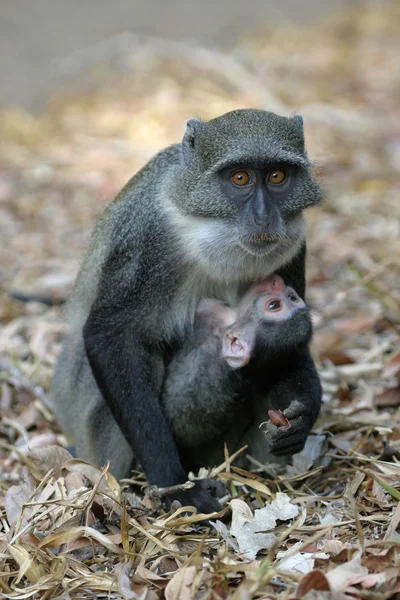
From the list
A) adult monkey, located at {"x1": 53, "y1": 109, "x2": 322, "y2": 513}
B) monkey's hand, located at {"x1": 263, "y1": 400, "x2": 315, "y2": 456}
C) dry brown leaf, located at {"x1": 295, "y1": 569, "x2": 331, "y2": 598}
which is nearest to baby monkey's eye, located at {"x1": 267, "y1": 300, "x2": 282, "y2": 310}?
adult monkey, located at {"x1": 53, "y1": 109, "x2": 322, "y2": 513}

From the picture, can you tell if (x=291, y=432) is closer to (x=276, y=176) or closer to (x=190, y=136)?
(x=276, y=176)

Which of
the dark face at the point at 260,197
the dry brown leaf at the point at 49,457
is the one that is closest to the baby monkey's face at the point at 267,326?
the dark face at the point at 260,197

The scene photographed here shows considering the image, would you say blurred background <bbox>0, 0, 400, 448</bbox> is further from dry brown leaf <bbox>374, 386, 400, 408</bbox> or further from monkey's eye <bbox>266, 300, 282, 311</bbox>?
monkey's eye <bbox>266, 300, 282, 311</bbox>

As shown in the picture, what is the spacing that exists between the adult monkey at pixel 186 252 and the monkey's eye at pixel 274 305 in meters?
0.17

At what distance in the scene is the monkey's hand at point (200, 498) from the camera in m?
4.04

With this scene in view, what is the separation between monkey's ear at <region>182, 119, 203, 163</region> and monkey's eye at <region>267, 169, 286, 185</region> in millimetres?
448

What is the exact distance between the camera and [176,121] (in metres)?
11.6

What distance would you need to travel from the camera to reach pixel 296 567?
3262 mm

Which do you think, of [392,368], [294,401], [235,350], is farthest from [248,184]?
[392,368]

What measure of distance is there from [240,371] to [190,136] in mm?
1223

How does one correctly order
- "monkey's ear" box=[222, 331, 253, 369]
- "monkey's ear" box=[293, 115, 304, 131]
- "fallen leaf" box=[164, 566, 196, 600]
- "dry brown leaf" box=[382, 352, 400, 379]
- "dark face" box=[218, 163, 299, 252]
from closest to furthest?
"fallen leaf" box=[164, 566, 196, 600]
"dark face" box=[218, 163, 299, 252]
"monkey's ear" box=[222, 331, 253, 369]
"monkey's ear" box=[293, 115, 304, 131]
"dry brown leaf" box=[382, 352, 400, 379]

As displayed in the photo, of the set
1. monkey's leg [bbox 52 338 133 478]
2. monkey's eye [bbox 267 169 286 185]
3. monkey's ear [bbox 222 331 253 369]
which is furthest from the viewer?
monkey's leg [bbox 52 338 133 478]

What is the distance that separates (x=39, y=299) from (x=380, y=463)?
13.1ft

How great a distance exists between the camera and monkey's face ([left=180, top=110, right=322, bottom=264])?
401cm
